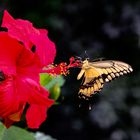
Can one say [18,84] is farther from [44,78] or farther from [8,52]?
[44,78]

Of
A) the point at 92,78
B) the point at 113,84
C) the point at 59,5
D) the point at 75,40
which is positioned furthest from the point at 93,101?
the point at 92,78

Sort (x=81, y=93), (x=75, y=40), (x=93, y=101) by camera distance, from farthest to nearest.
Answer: (x=75, y=40) < (x=93, y=101) < (x=81, y=93)

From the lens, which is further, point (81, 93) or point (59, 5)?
point (59, 5)

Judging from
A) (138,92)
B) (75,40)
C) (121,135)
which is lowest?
(121,135)

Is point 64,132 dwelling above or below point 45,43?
below

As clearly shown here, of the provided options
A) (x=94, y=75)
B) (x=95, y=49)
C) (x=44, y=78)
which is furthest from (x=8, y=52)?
(x=95, y=49)

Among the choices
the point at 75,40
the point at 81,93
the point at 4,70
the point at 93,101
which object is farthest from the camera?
the point at 75,40

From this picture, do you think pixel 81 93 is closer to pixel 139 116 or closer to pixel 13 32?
pixel 13 32
